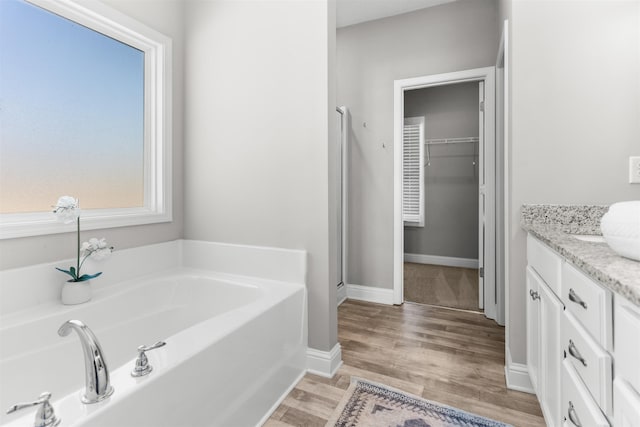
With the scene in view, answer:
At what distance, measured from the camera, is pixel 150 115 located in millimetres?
2182

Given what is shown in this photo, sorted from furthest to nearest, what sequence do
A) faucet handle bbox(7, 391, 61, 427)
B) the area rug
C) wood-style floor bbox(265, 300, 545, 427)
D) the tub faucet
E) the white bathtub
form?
1. wood-style floor bbox(265, 300, 545, 427)
2. the area rug
3. the white bathtub
4. the tub faucet
5. faucet handle bbox(7, 391, 61, 427)

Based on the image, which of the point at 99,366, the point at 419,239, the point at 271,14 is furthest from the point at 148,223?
the point at 419,239

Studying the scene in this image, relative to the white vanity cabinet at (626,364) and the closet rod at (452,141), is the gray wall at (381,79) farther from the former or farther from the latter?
the white vanity cabinet at (626,364)

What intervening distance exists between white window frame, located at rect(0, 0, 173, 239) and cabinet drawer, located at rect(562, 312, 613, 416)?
2226 millimetres

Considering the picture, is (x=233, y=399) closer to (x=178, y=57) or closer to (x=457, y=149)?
(x=178, y=57)

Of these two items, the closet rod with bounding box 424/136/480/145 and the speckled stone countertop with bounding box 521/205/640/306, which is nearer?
the speckled stone countertop with bounding box 521/205/640/306

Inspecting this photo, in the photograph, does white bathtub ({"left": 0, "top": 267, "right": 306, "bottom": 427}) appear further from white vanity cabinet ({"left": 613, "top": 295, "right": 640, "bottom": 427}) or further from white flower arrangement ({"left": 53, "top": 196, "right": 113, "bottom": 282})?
white vanity cabinet ({"left": 613, "top": 295, "right": 640, "bottom": 427})

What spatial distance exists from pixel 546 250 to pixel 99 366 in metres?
1.57

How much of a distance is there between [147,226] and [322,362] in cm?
143

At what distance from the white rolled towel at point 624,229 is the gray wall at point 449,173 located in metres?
3.79

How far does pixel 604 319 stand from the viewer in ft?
2.44

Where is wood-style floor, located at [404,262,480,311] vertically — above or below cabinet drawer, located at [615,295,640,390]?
below

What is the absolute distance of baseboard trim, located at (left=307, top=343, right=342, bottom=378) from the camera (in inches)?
71.9

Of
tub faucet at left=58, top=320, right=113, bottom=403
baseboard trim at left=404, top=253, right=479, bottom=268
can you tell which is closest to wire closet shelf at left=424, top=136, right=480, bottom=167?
baseboard trim at left=404, top=253, right=479, bottom=268
